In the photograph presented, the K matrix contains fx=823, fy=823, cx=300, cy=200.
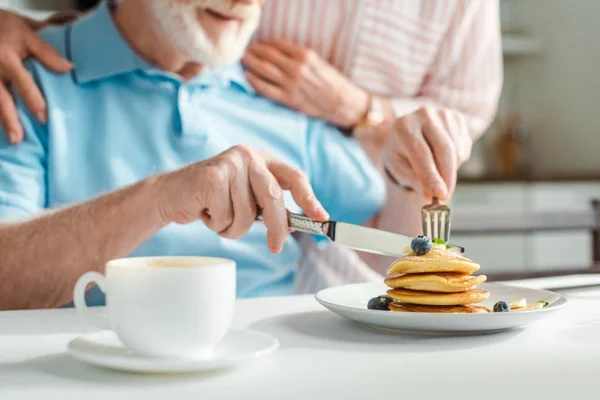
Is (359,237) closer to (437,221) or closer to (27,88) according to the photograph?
(437,221)

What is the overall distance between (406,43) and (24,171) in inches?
37.8

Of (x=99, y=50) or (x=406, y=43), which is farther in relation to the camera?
(x=406, y=43)

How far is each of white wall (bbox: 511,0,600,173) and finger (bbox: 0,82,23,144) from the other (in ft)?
10.1

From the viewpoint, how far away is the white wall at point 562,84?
3912 mm

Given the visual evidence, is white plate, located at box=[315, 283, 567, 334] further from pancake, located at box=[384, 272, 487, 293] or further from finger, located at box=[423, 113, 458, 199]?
finger, located at box=[423, 113, 458, 199]

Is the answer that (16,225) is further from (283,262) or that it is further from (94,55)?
(283,262)

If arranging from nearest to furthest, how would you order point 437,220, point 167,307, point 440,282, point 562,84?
point 167,307 → point 440,282 → point 437,220 → point 562,84

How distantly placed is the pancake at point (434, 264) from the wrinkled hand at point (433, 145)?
15.5 inches

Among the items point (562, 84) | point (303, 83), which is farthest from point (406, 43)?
point (562, 84)

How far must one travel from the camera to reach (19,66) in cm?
146

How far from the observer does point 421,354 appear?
2.30 ft

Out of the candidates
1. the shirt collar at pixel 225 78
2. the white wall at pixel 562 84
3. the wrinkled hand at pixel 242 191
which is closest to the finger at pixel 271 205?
the wrinkled hand at pixel 242 191

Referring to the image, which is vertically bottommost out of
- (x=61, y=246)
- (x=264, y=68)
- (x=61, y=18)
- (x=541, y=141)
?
(x=61, y=246)

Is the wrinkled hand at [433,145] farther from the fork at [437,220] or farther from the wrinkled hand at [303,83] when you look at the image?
the wrinkled hand at [303,83]
